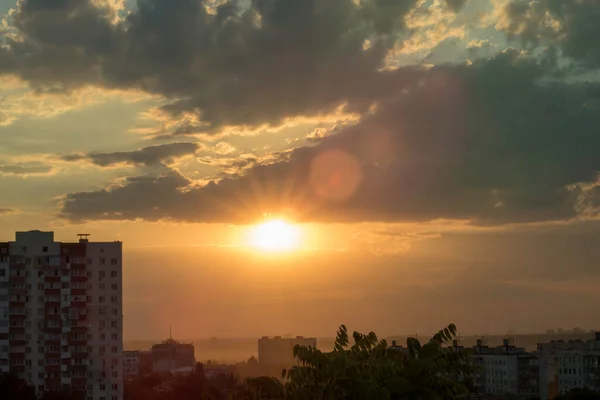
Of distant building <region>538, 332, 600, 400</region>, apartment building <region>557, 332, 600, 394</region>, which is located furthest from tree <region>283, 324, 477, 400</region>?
apartment building <region>557, 332, 600, 394</region>

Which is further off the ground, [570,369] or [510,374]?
[570,369]

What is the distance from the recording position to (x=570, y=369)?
16162 cm

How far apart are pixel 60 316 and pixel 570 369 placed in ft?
279

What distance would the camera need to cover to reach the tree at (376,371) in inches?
1162

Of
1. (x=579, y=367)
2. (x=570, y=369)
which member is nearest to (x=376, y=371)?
(x=579, y=367)

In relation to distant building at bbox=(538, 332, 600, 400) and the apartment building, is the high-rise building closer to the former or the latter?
distant building at bbox=(538, 332, 600, 400)

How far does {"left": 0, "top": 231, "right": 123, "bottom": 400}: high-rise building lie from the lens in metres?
116

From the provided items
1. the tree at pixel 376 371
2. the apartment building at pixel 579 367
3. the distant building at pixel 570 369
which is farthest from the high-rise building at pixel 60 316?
the tree at pixel 376 371

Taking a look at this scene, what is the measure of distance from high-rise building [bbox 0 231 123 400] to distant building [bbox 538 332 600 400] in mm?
70404

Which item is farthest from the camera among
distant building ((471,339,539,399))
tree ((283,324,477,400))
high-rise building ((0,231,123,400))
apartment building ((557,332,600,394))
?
distant building ((471,339,539,399))

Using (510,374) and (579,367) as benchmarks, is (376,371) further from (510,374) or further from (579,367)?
(510,374)

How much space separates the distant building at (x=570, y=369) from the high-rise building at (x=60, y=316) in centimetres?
7040

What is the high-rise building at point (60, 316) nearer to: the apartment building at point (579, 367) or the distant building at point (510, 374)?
the distant building at point (510, 374)

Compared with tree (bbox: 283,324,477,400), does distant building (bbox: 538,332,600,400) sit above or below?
below
